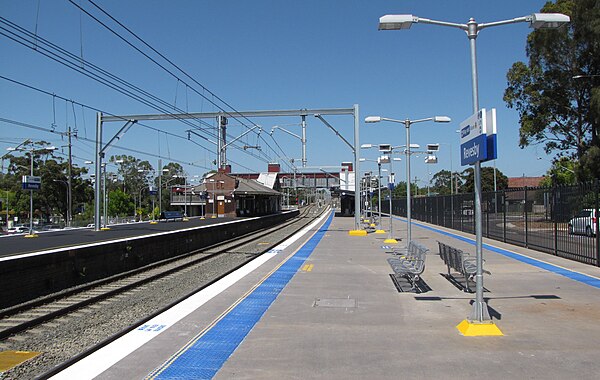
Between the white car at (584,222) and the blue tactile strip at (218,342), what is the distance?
372 inches

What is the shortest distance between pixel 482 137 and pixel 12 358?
23.7ft

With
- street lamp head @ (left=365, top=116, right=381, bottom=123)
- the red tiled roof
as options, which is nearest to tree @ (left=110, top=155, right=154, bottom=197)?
the red tiled roof

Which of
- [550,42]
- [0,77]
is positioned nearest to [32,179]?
[0,77]

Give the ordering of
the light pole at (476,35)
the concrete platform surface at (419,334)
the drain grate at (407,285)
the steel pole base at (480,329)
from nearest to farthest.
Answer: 1. the concrete platform surface at (419,334)
2. the steel pole base at (480,329)
3. the light pole at (476,35)
4. the drain grate at (407,285)

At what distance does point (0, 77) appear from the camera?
589 inches

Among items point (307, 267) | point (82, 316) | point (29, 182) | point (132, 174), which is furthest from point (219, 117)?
point (132, 174)

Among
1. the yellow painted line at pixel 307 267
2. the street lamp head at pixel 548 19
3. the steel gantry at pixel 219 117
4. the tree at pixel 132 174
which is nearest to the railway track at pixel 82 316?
the yellow painted line at pixel 307 267

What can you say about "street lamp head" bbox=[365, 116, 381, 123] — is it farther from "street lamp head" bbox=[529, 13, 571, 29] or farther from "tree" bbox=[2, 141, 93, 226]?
"tree" bbox=[2, 141, 93, 226]

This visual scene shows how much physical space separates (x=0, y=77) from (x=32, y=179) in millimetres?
17416

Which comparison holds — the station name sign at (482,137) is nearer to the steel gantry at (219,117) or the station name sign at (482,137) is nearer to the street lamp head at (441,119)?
the street lamp head at (441,119)

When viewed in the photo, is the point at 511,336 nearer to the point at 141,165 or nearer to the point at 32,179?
the point at 32,179

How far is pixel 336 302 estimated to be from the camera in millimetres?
10359

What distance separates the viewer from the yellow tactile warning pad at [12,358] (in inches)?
261

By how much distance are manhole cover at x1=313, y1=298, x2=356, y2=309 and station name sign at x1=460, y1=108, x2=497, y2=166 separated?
→ 361 cm
